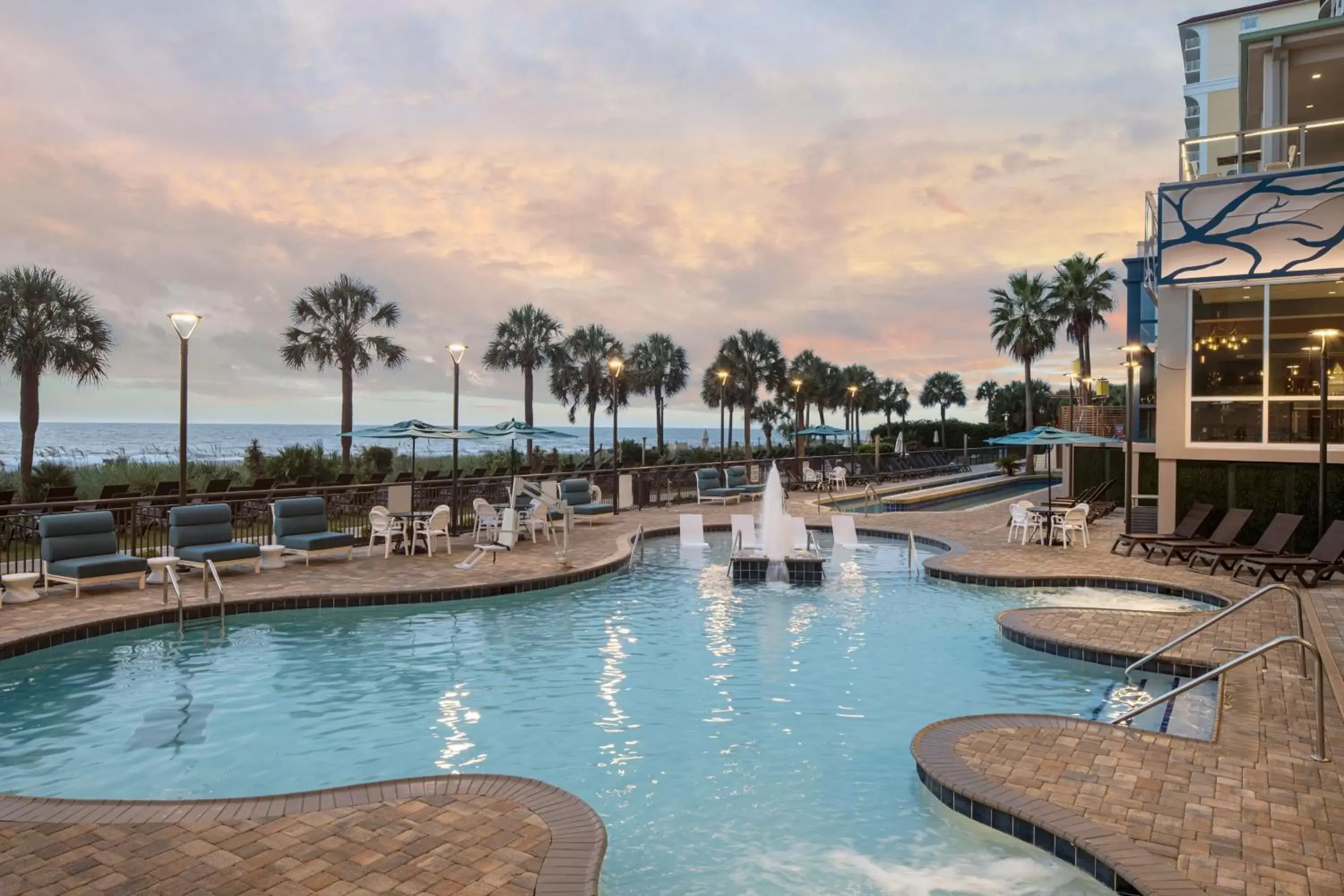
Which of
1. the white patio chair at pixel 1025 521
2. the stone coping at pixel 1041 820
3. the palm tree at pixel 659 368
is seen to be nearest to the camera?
the stone coping at pixel 1041 820

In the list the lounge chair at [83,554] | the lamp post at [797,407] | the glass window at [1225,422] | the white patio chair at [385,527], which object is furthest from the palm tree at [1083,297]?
the lounge chair at [83,554]

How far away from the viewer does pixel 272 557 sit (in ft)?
38.3

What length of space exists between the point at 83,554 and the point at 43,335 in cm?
1799

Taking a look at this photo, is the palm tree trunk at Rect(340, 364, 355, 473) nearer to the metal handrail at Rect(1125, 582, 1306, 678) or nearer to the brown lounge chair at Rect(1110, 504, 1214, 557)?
the brown lounge chair at Rect(1110, 504, 1214, 557)

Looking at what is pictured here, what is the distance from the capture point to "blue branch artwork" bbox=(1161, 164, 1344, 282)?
11.4 meters

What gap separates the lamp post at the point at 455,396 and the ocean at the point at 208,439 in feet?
77.0

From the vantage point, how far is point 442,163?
2241cm

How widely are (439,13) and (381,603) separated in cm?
1250

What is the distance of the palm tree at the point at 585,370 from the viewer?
4203 cm

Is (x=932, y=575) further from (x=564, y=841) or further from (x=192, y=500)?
(x=192, y=500)

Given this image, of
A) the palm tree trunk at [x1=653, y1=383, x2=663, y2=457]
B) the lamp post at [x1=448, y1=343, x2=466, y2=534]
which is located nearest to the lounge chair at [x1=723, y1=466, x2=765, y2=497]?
the lamp post at [x1=448, y1=343, x2=466, y2=534]

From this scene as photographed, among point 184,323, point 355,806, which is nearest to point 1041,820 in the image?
point 355,806

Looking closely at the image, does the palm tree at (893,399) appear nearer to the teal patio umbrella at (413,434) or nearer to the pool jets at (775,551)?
the pool jets at (775,551)

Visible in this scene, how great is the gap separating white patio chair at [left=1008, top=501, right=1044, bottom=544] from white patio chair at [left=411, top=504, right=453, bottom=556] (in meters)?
9.58
